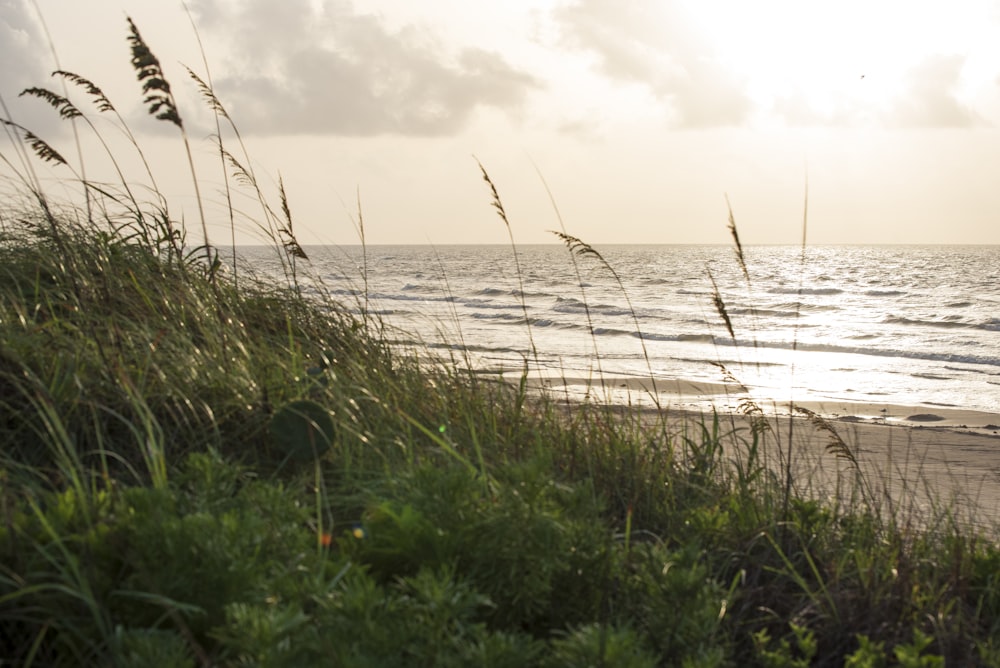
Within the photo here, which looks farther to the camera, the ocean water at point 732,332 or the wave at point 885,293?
the wave at point 885,293

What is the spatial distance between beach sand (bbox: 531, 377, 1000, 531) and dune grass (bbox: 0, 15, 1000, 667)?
0.69 metres

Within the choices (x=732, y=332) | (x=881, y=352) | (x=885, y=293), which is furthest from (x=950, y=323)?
(x=732, y=332)

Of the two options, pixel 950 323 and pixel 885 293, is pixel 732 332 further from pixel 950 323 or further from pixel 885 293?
pixel 885 293

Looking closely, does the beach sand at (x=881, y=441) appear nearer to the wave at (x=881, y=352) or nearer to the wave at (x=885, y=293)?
the wave at (x=881, y=352)

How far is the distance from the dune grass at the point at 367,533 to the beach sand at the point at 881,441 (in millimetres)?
693

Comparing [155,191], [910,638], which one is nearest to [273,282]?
[155,191]

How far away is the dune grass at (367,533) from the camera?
1.68 meters

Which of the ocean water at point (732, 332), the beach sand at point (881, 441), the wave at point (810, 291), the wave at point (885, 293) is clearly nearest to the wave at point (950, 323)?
the ocean water at point (732, 332)

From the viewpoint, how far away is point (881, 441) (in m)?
7.61

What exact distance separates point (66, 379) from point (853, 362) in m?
14.4

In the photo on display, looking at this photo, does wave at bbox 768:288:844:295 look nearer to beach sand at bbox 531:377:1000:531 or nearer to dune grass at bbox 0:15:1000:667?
beach sand at bbox 531:377:1000:531

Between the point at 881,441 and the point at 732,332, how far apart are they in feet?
16.0

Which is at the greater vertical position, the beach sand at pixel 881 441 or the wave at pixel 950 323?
the beach sand at pixel 881 441

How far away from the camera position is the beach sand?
435cm
